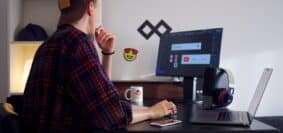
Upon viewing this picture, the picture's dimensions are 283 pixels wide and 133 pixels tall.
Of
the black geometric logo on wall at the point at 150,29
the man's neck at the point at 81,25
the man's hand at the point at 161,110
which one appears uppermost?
the black geometric logo on wall at the point at 150,29

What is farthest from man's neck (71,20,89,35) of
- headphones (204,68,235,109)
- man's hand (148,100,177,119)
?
headphones (204,68,235,109)

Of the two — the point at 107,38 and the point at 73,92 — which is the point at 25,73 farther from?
the point at 73,92

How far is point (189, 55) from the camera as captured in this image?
218 centimetres

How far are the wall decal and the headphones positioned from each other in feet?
3.03

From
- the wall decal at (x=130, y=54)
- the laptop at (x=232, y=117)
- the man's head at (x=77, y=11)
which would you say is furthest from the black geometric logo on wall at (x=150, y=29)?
the man's head at (x=77, y=11)

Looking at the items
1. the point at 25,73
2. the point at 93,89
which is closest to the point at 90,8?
the point at 93,89

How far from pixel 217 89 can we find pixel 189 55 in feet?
1.48

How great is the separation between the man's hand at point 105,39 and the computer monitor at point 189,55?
0.65 m

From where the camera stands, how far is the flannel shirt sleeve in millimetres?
1074

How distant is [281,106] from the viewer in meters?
2.82

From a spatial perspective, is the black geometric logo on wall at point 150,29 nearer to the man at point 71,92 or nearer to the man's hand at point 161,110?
the man's hand at point 161,110

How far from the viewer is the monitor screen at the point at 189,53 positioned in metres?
2.03

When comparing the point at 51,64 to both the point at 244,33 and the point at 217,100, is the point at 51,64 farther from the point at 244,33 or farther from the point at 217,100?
the point at 244,33

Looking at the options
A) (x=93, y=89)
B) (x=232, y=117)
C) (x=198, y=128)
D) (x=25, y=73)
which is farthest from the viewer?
(x=25, y=73)
